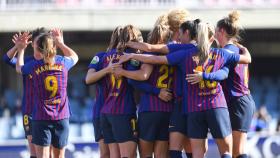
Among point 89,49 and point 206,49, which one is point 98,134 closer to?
point 206,49

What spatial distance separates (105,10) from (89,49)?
13.0 ft

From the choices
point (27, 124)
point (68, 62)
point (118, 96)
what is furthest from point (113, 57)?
point (27, 124)

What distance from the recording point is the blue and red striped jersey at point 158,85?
917cm

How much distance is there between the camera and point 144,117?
923 centimetres

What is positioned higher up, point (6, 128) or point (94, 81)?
point (94, 81)

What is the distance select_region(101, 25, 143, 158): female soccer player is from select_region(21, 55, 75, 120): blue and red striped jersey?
0.74 meters

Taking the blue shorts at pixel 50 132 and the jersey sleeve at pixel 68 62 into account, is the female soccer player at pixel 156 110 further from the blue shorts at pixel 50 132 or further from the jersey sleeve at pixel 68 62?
the blue shorts at pixel 50 132

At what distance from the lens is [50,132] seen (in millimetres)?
10055

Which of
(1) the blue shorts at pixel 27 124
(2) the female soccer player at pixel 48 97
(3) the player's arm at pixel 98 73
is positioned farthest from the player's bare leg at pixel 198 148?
(1) the blue shorts at pixel 27 124

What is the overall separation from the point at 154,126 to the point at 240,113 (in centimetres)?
103

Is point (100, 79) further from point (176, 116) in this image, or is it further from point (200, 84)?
point (200, 84)

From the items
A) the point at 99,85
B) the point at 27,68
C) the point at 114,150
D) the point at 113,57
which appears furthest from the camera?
the point at 27,68

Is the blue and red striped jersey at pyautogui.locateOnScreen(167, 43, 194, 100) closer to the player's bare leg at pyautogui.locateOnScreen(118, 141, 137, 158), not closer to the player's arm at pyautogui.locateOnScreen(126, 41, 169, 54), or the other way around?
the player's arm at pyautogui.locateOnScreen(126, 41, 169, 54)

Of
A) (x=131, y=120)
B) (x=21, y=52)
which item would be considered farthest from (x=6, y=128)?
(x=131, y=120)
